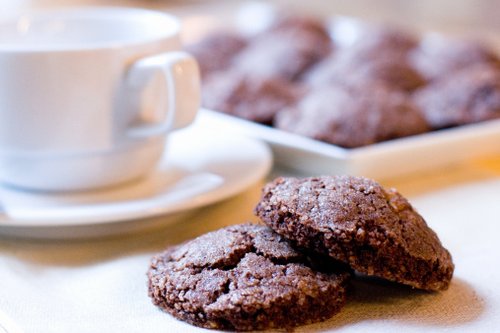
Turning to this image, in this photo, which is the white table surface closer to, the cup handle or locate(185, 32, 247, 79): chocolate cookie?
the cup handle

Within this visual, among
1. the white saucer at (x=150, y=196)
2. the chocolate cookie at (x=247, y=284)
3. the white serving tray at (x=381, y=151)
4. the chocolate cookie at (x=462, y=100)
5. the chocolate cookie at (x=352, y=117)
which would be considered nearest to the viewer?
the chocolate cookie at (x=247, y=284)

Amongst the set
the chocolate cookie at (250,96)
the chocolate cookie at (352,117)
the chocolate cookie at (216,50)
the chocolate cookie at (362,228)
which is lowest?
the chocolate cookie at (216,50)

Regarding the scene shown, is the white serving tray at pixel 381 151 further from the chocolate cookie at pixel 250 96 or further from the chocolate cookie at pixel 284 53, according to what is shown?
the chocolate cookie at pixel 284 53

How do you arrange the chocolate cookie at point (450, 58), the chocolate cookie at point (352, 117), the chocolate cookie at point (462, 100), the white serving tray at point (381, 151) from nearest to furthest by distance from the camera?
the white serving tray at point (381, 151), the chocolate cookie at point (352, 117), the chocolate cookie at point (462, 100), the chocolate cookie at point (450, 58)

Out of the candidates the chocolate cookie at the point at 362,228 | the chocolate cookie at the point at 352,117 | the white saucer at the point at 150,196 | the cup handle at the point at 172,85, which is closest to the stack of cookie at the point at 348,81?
the chocolate cookie at the point at 352,117

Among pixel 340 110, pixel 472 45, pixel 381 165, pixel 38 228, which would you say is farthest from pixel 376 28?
pixel 38 228

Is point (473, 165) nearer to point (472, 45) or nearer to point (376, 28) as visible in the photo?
point (472, 45)

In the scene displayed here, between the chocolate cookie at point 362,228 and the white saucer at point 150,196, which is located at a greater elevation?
the chocolate cookie at point 362,228
